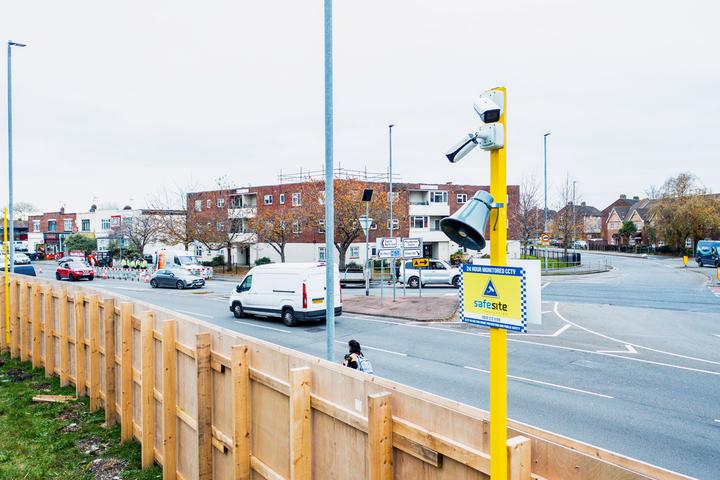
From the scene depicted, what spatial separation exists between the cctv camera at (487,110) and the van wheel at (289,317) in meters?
16.8

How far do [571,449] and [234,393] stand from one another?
11.2 feet

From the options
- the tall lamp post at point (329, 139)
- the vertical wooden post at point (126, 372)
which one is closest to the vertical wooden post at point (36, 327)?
the vertical wooden post at point (126, 372)

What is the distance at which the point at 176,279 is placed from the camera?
35.0m

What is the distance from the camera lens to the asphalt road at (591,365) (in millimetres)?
8742

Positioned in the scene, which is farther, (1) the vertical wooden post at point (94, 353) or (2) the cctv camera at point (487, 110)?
(1) the vertical wooden post at point (94, 353)

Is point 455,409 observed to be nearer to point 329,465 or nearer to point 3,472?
point 329,465

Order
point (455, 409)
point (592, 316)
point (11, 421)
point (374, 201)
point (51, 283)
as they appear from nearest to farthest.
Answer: point (455, 409) < point (11, 421) < point (51, 283) < point (592, 316) < point (374, 201)

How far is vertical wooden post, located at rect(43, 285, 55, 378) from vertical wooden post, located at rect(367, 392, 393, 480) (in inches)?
399

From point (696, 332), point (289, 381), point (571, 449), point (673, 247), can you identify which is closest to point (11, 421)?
point (289, 381)

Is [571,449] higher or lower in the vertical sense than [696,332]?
higher

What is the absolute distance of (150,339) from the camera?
7.18 metres

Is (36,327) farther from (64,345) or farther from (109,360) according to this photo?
(109,360)

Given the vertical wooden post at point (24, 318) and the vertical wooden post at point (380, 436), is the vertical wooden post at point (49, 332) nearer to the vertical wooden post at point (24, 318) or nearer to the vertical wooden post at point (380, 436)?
the vertical wooden post at point (24, 318)

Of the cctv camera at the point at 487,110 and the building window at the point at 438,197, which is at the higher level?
the building window at the point at 438,197
